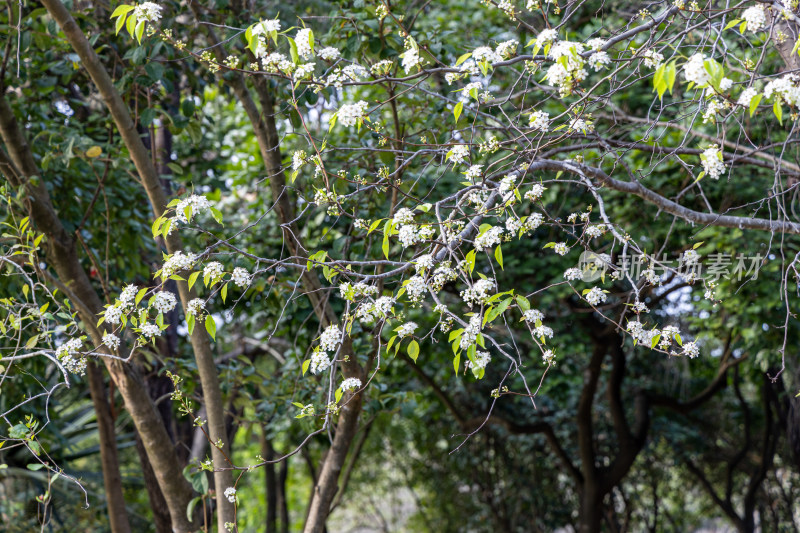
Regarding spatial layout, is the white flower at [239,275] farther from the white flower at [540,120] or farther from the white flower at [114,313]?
the white flower at [540,120]

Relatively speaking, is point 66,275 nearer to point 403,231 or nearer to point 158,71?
point 158,71

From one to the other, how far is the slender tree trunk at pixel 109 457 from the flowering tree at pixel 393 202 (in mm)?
13

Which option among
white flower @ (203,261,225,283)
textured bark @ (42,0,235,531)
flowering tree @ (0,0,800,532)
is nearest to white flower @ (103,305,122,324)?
flowering tree @ (0,0,800,532)

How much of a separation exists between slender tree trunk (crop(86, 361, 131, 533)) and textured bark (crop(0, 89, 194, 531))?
0.62 metres

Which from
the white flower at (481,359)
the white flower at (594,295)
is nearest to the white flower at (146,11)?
the white flower at (481,359)

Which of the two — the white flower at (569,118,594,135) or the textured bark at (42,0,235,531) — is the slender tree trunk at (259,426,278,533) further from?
the white flower at (569,118,594,135)

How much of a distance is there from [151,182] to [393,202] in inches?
33.7

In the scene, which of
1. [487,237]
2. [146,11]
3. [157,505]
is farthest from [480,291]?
[157,505]

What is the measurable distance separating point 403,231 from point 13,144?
1.88 metres

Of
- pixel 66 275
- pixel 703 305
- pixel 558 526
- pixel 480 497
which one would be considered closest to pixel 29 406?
pixel 66 275

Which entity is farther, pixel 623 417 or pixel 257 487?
pixel 257 487

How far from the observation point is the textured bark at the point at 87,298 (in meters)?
2.66

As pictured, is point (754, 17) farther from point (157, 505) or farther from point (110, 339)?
point (157, 505)

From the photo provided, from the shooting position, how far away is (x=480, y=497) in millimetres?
6828
